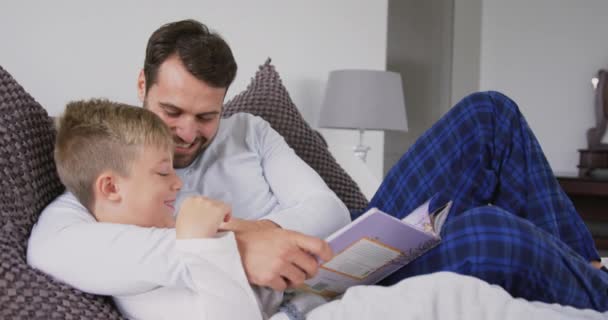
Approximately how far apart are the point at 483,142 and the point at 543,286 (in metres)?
0.43

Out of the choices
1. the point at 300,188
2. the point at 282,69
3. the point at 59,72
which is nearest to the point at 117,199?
the point at 300,188

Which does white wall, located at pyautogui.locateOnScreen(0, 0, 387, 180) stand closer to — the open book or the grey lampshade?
the grey lampshade

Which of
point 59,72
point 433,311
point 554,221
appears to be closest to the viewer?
point 433,311

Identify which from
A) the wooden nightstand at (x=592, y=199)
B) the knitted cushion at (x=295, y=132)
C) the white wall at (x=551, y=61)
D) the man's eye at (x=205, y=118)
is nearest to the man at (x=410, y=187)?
the man's eye at (x=205, y=118)

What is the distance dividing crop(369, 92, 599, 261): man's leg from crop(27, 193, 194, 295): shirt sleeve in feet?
2.02

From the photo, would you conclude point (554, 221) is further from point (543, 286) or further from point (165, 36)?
point (165, 36)

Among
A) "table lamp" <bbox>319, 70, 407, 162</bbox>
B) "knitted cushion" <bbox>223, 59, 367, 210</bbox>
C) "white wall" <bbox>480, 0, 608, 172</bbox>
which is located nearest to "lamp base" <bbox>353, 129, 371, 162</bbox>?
"table lamp" <bbox>319, 70, 407, 162</bbox>

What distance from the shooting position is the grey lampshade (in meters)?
2.44

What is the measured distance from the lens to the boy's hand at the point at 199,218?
0.87 meters

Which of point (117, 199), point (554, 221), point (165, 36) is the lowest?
point (554, 221)

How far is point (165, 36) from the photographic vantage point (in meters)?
1.37

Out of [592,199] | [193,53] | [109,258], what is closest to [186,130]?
[193,53]

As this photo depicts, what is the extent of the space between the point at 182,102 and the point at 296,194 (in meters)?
0.30

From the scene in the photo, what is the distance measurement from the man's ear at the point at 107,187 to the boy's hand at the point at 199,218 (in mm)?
207
